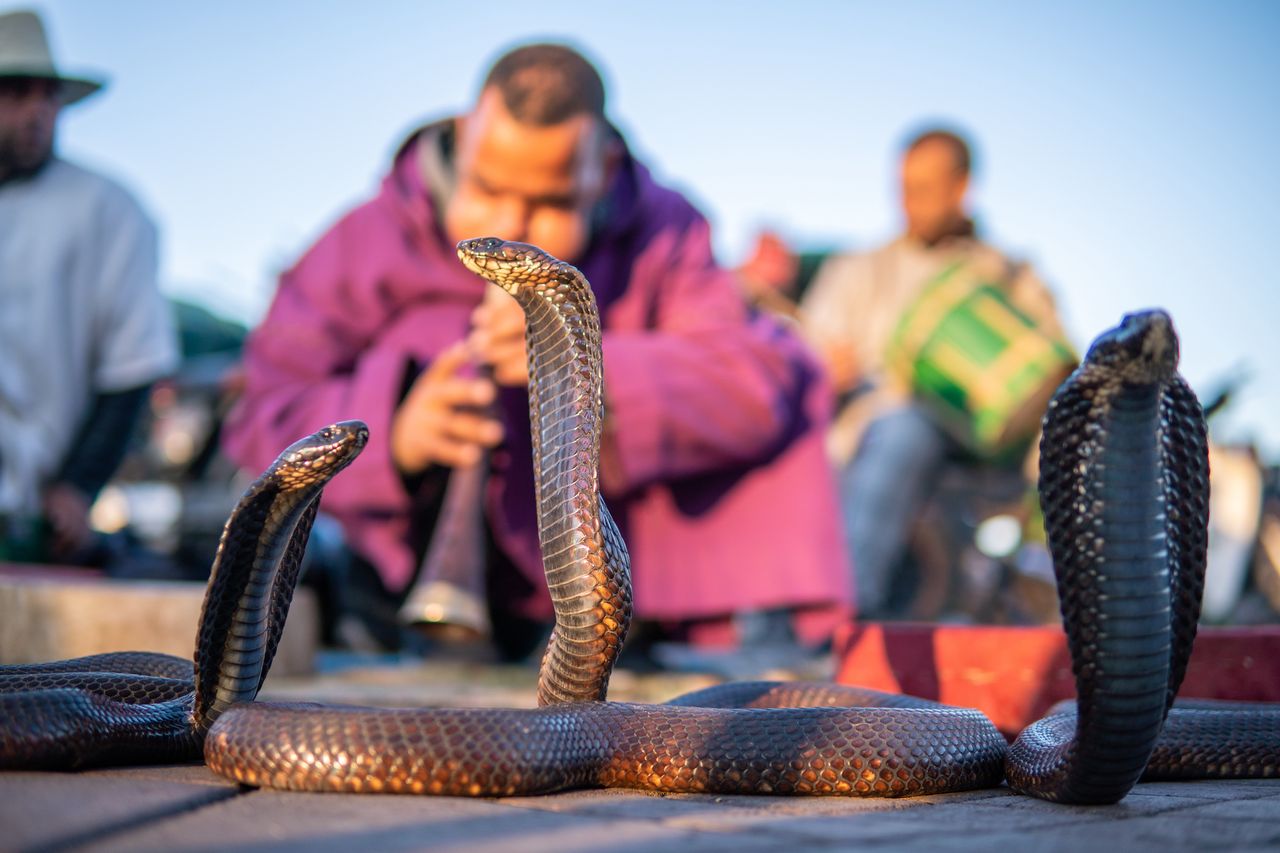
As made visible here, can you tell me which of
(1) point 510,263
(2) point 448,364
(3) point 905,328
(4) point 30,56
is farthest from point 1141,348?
(3) point 905,328

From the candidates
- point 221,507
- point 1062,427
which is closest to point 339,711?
point 1062,427

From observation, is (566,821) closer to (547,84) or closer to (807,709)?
(807,709)

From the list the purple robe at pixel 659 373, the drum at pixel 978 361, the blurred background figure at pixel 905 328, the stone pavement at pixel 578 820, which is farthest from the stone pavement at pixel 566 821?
the blurred background figure at pixel 905 328

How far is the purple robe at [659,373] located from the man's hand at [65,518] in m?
0.69

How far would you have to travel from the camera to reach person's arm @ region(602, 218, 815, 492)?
4.86 meters

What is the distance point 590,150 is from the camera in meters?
4.77

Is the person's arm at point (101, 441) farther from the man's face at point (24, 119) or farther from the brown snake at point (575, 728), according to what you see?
the brown snake at point (575, 728)

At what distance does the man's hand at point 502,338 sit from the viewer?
13.8 feet

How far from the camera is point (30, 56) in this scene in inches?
214

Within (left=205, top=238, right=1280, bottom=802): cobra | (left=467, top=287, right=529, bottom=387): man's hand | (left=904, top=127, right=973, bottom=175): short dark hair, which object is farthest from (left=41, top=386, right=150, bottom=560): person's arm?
(left=904, top=127, right=973, bottom=175): short dark hair

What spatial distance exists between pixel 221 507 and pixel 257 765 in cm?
658

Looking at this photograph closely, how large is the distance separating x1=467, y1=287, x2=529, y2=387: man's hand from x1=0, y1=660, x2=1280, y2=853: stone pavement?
224 centimetres

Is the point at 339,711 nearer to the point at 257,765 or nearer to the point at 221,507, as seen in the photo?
the point at 257,765

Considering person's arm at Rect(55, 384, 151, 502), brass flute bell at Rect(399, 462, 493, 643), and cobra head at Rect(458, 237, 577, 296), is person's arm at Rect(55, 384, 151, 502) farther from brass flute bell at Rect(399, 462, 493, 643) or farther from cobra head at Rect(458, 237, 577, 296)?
cobra head at Rect(458, 237, 577, 296)
